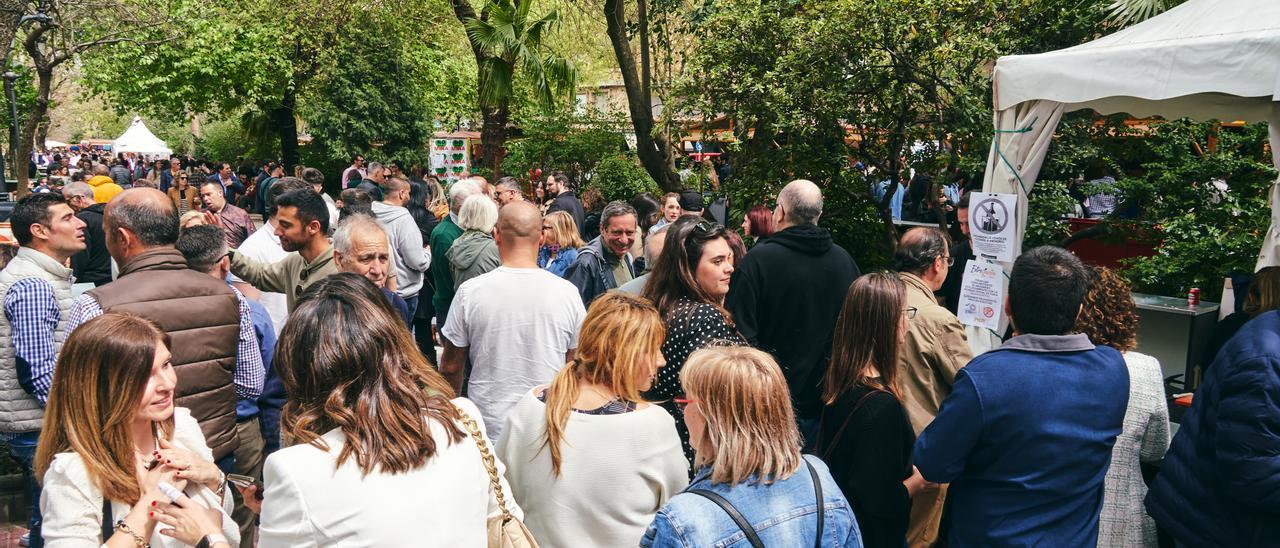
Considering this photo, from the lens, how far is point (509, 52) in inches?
582

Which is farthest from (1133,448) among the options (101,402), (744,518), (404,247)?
(404,247)

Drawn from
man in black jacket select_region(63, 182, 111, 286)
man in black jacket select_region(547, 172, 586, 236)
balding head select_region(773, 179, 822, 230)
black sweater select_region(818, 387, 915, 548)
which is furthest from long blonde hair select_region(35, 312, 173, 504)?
man in black jacket select_region(547, 172, 586, 236)

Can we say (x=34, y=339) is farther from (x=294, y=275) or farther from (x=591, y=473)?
(x=591, y=473)

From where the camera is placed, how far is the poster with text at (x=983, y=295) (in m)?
5.53

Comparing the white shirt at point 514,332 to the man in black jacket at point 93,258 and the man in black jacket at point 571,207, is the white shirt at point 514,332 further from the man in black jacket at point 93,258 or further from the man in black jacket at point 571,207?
the man in black jacket at point 571,207

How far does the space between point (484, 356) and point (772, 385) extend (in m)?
2.23

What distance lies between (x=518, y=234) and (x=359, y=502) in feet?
7.51

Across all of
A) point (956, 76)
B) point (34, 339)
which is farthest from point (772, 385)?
point (956, 76)

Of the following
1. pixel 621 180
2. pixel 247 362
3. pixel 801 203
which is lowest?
pixel 247 362

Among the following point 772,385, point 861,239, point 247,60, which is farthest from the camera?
point 247,60

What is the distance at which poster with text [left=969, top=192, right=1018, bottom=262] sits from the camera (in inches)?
215

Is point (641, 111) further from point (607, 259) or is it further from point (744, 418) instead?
point (744, 418)

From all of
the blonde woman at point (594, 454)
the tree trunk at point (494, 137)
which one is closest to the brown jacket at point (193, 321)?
the blonde woman at point (594, 454)

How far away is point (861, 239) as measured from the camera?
32.2 ft
